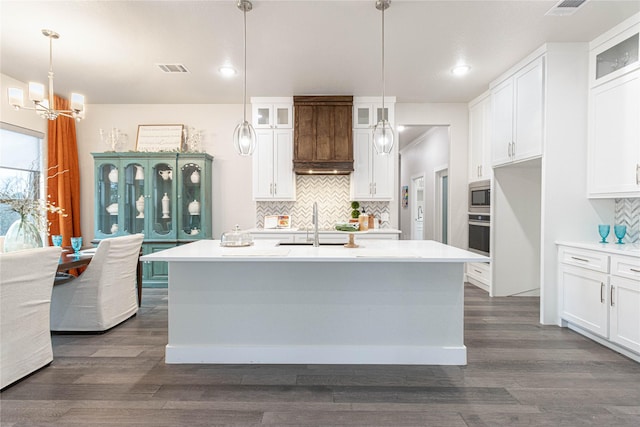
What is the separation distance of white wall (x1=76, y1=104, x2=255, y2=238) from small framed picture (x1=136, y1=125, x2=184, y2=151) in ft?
0.41

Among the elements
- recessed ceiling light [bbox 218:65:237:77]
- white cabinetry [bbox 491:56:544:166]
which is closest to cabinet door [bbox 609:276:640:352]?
white cabinetry [bbox 491:56:544:166]

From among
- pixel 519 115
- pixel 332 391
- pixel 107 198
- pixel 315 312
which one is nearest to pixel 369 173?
pixel 519 115

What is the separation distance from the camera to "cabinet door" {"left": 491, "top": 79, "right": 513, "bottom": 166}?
12.8 feet

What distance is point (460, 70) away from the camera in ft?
12.7

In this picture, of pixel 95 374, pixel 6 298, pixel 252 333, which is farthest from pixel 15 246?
pixel 252 333

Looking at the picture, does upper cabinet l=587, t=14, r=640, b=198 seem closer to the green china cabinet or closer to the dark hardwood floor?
the dark hardwood floor

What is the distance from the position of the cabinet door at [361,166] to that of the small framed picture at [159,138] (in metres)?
2.59

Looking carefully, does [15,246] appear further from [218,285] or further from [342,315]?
[342,315]

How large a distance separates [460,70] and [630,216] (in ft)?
7.25

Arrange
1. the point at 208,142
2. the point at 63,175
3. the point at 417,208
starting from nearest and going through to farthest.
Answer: the point at 63,175, the point at 208,142, the point at 417,208

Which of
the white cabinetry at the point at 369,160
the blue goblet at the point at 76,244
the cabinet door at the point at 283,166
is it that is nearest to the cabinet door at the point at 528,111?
the white cabinetry at the point at 369,160

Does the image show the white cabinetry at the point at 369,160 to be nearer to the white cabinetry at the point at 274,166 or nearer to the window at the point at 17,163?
the white cabinetry at the point at 274,166

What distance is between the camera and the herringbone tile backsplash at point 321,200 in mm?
5062

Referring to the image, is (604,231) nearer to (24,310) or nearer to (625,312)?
(625,312)
